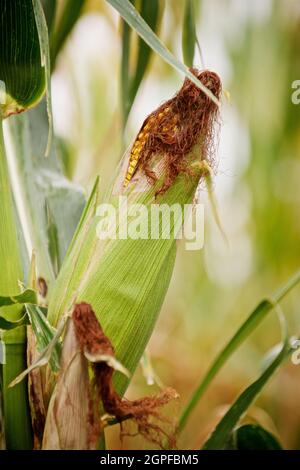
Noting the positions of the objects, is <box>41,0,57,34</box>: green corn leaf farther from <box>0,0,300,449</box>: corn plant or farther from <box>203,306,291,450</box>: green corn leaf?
<box>203,306,291,450</box>: green corn leaf

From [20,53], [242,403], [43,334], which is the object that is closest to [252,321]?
[242,403]

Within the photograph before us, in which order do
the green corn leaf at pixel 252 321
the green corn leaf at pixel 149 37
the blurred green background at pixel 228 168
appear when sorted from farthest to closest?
the blurred green background at pixel 228 168 → the green corn leaf at pixel 252 321 → the green corn leaf at pixel 149 37

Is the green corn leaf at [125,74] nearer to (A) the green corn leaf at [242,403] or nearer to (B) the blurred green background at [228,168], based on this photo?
(B) the blurred green background at [228,168]

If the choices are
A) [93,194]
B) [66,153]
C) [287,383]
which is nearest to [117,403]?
[93,194]

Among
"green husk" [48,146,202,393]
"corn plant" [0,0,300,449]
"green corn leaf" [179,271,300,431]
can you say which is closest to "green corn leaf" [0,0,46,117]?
Result: "corn plant" [0,0,300,449]

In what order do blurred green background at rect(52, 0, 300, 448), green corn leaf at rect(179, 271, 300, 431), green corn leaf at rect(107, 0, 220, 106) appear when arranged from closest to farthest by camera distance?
green corn leaf at rect(107, 0, 220, 106) < green corn leaf at rect(179, 271, 300, 431) < blurred green background at rect(52, 0, 300, 448)

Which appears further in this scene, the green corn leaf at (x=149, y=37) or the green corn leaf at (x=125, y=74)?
the green corn leaf at (x=125, y=74)

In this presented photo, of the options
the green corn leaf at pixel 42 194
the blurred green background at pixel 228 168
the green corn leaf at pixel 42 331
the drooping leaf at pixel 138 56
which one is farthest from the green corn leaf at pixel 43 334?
the blurred green background at pixel 228 168
